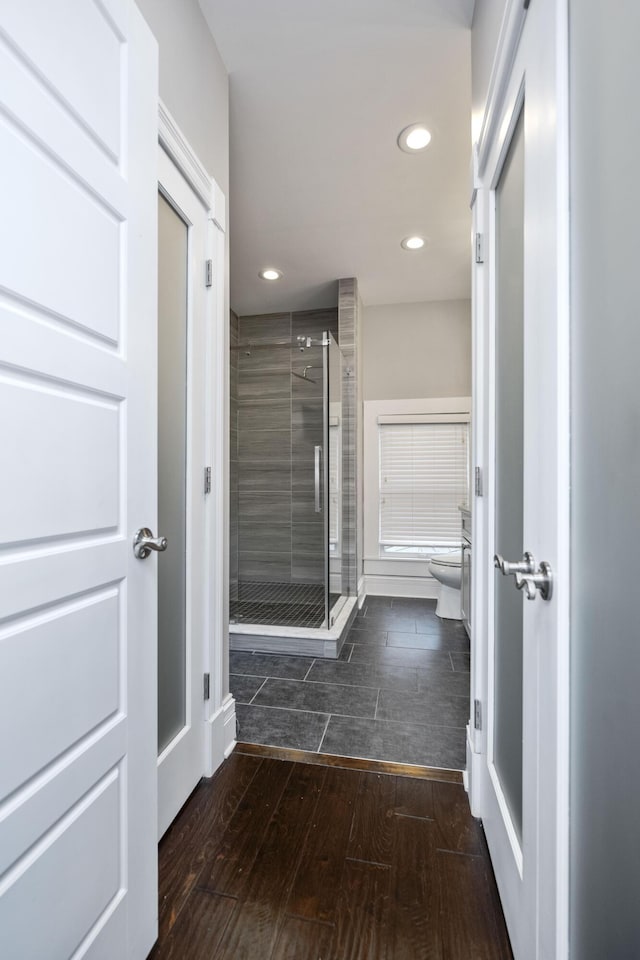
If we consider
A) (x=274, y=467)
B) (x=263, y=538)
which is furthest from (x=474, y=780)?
(x=274, y=467)

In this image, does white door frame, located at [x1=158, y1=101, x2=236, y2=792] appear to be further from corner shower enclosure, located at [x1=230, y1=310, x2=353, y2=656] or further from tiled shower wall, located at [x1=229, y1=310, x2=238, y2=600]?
tiled shower wall, located at [x1=229, y1=310, x2=238, y2=600]

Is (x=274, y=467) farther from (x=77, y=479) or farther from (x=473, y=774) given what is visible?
(x=77, y=479)

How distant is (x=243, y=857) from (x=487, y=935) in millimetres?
644

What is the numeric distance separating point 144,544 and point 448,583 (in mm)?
2779

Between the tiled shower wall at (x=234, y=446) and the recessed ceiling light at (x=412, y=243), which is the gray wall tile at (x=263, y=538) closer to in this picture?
the tiled shower wall at (x=234, y=446)

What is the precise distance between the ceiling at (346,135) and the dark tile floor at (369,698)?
8.80 ft

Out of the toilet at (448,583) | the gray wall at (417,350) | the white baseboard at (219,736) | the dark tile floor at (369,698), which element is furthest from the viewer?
the gray wall at (417,350)

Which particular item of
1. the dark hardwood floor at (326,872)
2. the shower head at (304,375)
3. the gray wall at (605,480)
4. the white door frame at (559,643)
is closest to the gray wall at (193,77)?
the white door frame at (559,643)

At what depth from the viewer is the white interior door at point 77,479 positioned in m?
0.70

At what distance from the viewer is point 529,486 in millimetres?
935

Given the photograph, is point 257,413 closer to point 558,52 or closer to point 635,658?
point 558,52

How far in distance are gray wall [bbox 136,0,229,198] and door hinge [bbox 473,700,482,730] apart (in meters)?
2.07

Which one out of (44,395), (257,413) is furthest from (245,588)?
(44,395)

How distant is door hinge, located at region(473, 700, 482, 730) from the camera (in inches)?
58.5
